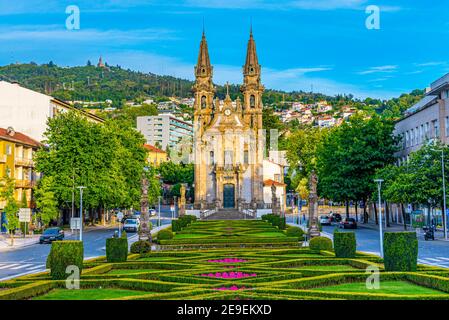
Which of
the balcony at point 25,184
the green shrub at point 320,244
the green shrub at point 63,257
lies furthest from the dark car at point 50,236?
the green shrub at point 63,257

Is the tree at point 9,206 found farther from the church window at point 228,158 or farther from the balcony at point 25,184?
the church window at point 228,158

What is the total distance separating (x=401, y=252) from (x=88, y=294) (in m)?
13.4

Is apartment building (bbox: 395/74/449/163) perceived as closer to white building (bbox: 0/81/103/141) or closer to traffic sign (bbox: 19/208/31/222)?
traffic sign (bbox: 19/208/31/222)

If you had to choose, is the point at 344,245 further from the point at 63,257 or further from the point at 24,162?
the point at 24,162

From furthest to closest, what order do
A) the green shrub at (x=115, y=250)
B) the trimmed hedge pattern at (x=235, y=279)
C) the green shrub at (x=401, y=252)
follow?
the green shrub at (x=115, y=250), the green shrub at (x=401, y=252), the trimmed hedge pattern at (x=235, y=279)

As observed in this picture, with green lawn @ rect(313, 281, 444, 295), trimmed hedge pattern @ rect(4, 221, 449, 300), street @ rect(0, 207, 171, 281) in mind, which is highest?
trimmed hedge pattern @ rect(4, 221, 449, 300)

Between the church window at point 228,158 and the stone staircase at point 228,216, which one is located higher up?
the church window at point 228,158

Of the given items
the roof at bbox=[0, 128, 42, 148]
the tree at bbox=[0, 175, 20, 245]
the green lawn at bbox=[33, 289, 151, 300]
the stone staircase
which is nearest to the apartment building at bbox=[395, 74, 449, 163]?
the stone staircase

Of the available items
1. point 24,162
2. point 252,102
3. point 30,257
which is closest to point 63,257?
point 30,257

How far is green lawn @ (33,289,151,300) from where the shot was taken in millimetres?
22109

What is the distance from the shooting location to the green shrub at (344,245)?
3512 cm

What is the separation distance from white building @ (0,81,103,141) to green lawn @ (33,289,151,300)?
63.2 meters

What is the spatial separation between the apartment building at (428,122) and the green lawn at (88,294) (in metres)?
49.1

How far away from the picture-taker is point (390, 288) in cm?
2323
